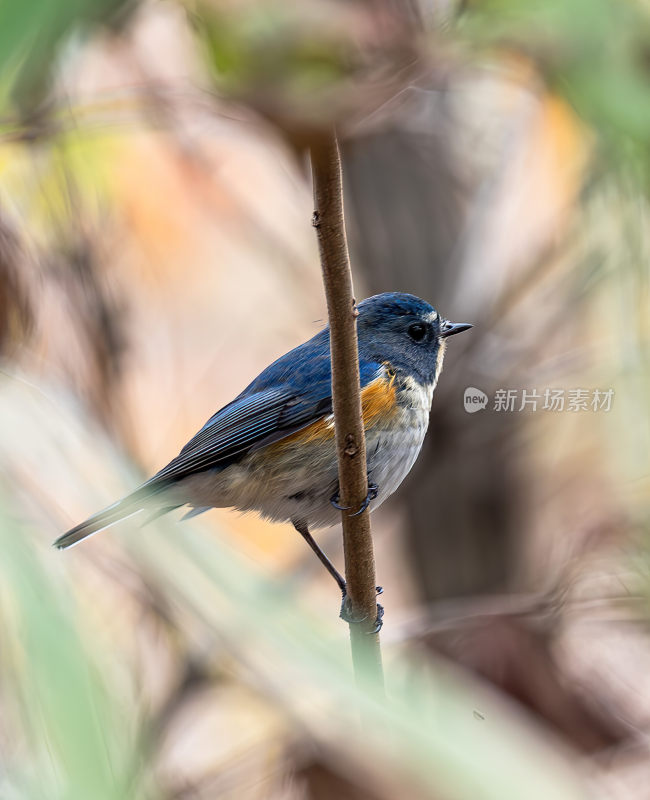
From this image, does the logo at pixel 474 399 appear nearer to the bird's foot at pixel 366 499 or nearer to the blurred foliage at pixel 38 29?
the bird's foot at pixel 366 499

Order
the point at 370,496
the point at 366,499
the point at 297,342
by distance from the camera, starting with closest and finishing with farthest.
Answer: the point at 366,499 → the point at 370,496 → the point at 297,342

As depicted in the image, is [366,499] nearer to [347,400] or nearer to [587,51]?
[347,400]

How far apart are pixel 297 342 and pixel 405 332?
3.73 feet

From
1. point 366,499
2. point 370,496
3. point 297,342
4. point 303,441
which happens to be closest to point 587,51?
point 366,499

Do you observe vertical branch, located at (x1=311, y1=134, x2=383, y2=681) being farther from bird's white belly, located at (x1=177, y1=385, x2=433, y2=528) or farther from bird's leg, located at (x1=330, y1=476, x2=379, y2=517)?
bird's white belly, located at (x1=177, y1=385, x2=433, y2=528)

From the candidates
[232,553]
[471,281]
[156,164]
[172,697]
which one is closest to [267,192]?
[156,164]

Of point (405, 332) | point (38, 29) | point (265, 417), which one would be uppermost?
point (405, 332)

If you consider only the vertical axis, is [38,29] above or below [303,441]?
below

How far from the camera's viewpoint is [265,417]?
7.36 ft

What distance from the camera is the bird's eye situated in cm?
238

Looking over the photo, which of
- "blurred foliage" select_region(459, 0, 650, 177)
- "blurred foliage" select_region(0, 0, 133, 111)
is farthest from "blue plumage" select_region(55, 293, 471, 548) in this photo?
"blurred foliage" select_region(0, 0, 133, 111)

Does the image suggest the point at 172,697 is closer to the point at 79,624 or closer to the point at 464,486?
the point at 464,486

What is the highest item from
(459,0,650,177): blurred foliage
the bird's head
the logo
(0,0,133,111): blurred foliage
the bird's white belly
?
the logo

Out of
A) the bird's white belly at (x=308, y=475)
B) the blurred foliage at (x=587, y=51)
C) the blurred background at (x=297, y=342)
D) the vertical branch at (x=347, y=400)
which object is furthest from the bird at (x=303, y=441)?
the blurred foliage at (x=587, y=51)
